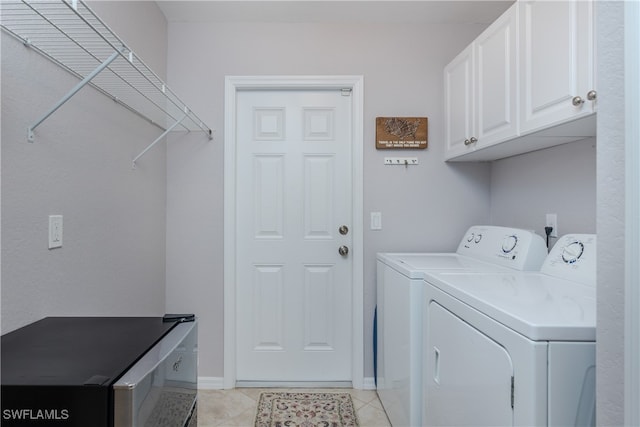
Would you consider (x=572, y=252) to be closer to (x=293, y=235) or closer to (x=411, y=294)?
(x=411, y=294)

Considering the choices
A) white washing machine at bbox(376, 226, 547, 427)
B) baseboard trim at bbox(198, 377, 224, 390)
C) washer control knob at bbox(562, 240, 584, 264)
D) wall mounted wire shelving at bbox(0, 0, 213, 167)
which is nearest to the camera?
wall mounted wire shelving at bbox(0, 0, 213, 167)

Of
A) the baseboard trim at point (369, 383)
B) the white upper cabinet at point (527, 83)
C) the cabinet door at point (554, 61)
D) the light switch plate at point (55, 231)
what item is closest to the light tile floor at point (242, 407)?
the baseboard trim at point (369, 383)

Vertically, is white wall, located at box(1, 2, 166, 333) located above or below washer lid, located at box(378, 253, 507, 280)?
above

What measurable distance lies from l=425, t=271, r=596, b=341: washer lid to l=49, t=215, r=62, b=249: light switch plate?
1.41 metres

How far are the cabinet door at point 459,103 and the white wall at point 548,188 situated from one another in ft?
1.18

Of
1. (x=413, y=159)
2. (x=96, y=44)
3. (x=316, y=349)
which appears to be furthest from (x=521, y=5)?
(x=316, y=349)

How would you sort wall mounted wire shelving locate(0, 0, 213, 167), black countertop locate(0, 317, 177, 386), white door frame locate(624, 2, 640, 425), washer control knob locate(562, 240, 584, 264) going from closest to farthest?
white door frame locate(624, 2, 640, 425), black countertop locate(0, 317, 177, 386), wall mounted wire shelving locate(0, 0, 213, 167), washer control knob locate(562, 240, 584, 264)

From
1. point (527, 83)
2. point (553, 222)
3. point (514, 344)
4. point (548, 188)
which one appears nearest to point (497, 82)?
point (527, 83)

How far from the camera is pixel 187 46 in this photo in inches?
88.3

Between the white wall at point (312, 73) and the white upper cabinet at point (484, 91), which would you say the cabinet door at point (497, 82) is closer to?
the white upper cabinet at point (484, 91)

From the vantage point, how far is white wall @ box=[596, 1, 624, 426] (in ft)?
1.63

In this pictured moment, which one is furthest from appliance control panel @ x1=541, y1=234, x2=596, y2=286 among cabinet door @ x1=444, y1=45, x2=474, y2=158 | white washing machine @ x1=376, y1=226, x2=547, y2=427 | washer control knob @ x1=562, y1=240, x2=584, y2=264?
Result: cabinet door @ x1=444, y1=45, x2=474, y2=158

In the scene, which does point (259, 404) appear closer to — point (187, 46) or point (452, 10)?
point (187, 46)

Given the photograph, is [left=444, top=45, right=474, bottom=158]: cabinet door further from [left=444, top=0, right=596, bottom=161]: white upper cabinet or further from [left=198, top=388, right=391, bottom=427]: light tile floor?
[left=198, top=388, right=391, bottom=427]: light tile floor
